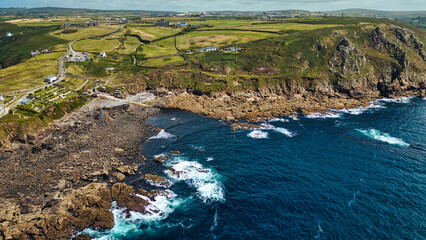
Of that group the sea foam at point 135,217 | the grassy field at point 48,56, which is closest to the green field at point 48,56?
the grassy field at point 48,56

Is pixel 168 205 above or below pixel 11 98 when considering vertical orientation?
below

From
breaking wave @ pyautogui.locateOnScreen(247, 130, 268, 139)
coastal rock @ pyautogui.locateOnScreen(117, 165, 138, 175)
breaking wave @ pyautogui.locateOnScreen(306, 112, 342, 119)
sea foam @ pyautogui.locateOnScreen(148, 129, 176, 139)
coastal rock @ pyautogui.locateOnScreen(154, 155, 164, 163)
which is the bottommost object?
coastal rock @ pyautogui.locateOnScreen(117, 165, 138, 175)

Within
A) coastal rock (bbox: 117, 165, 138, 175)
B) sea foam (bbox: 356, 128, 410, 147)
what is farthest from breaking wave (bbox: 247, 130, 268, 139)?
coastal rock (bbox: 117, 165, 138, 175)

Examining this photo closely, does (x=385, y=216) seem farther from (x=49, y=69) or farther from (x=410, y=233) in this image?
(x=49, y=69)

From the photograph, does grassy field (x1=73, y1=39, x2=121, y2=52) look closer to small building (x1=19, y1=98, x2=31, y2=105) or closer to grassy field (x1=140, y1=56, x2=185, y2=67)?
grassy field (x1=140, y1=56, x2=185, y2=67)

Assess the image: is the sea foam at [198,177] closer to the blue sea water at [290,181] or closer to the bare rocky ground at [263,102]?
the blue sea water at [290,181]

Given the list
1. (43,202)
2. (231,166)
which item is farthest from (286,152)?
(43,202)
